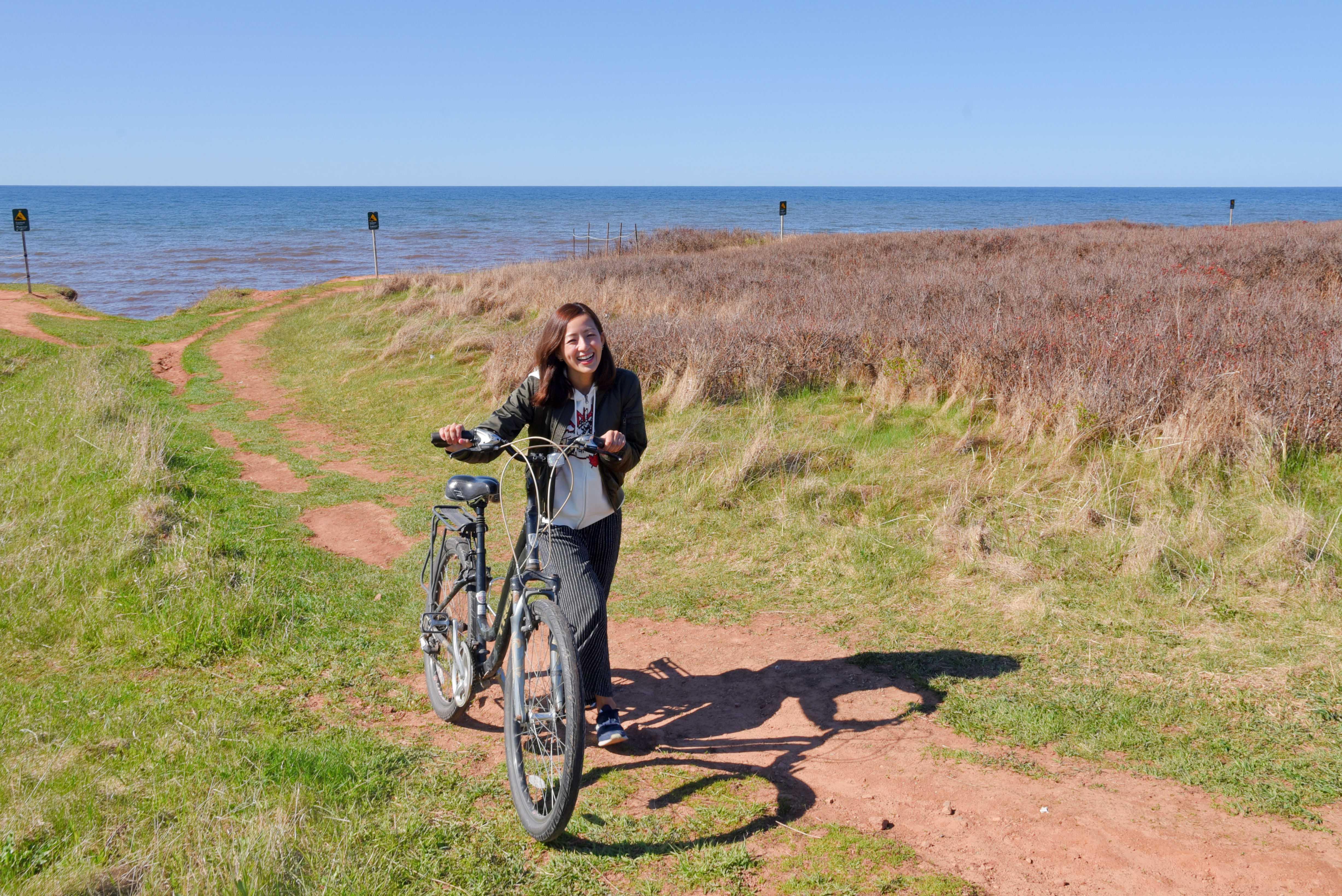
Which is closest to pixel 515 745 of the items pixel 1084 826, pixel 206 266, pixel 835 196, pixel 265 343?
pixel 1084 826

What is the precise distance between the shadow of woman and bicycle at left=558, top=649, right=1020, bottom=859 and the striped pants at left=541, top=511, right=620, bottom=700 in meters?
0.43

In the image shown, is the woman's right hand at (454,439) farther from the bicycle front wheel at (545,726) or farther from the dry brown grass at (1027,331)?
the dry brown grass at (1027,331)

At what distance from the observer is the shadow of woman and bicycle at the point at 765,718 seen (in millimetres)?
3631

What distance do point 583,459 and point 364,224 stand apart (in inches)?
3854

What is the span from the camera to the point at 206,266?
47562 mm

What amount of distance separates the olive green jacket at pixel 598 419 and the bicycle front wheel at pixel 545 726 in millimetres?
664

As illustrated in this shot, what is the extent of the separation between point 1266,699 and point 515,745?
361 centimetres

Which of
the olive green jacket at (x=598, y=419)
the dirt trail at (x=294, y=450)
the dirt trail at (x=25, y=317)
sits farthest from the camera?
the dirt trail at (x=25, y=317)

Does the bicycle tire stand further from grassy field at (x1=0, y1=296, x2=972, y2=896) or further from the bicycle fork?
the bicycle fork

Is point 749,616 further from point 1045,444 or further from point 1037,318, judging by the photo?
point 1037,318

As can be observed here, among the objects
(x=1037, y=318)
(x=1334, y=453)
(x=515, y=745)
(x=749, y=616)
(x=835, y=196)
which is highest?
(x=835, y=196)

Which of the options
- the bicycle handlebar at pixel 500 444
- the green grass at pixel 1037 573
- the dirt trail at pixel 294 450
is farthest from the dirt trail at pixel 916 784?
the dirt trail at pixel 294 450

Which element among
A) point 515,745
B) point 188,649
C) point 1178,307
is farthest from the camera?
point 1178,307

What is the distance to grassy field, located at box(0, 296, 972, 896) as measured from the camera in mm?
3010
